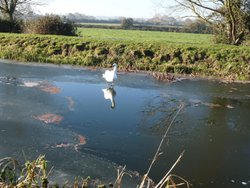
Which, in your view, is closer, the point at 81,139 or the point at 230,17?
the point at 81,139

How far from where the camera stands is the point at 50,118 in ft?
34.2

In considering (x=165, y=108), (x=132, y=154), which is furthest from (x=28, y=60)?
(x=132, y=154)

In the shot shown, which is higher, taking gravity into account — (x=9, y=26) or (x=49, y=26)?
(x=49, y=26)

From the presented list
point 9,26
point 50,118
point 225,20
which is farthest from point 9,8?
point 50,118

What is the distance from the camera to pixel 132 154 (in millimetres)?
8109

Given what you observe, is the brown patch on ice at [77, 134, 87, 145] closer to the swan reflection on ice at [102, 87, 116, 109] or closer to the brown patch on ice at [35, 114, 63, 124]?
the brown patch on ice at [35, 114, 63, 124]

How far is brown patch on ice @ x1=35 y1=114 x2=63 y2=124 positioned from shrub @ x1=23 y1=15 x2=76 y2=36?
18642 mm

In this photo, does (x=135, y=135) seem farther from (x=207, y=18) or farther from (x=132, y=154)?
(x=207, y=18)

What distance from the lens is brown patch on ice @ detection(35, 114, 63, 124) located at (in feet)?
33.4

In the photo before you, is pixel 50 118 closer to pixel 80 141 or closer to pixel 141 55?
pixel 80 141

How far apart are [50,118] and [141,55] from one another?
37.4ft

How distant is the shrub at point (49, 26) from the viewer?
93.6 feet

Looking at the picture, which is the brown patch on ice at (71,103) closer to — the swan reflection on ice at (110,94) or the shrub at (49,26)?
the swan reflection on ice at (110,94)

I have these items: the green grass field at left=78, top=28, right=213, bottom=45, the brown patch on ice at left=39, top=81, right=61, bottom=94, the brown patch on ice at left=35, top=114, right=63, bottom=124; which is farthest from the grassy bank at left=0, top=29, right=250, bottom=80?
the brown patch on ice at left=35, top=114, right=63, bottom=124
